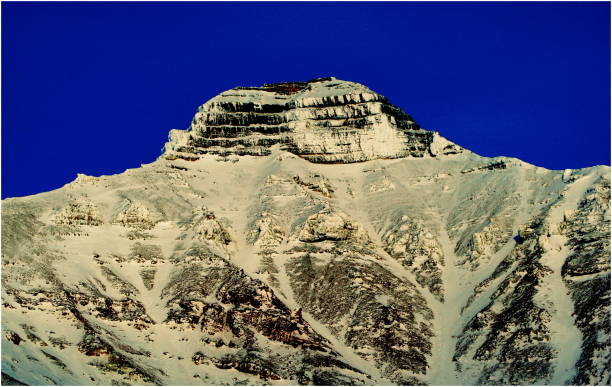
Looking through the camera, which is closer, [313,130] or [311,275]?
[311,275]

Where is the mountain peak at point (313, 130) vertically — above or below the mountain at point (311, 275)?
above

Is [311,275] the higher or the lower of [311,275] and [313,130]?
the lower

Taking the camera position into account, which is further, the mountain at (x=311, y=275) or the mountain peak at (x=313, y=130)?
the mountain peak at (x=313, y=130)

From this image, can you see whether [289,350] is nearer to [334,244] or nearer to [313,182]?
[334,244]


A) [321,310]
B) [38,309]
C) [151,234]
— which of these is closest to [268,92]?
[151,234]
